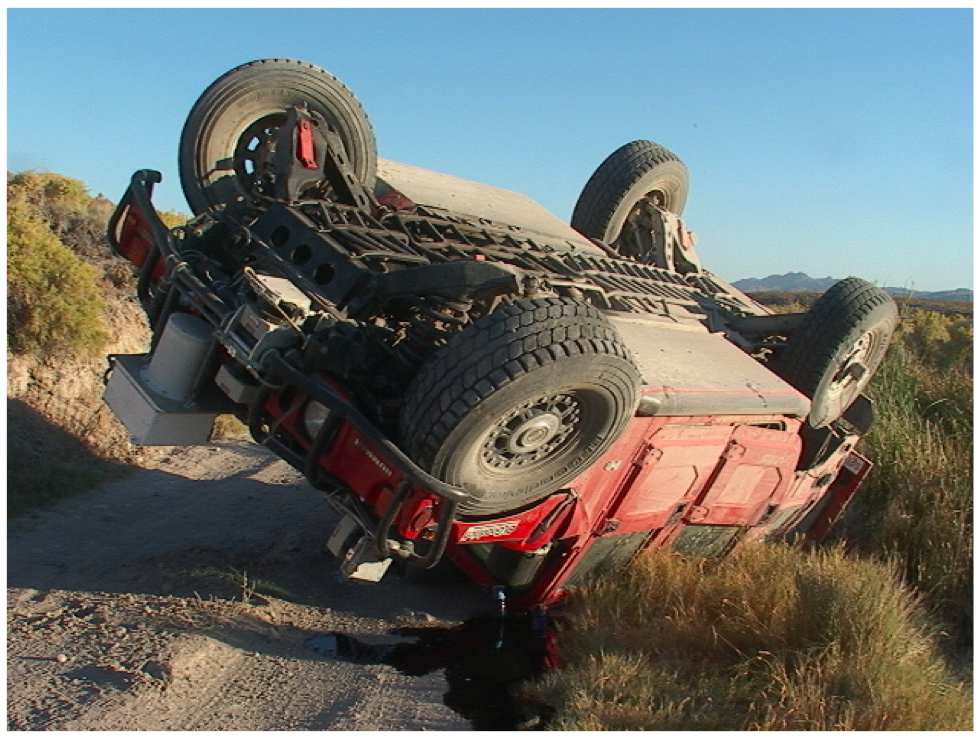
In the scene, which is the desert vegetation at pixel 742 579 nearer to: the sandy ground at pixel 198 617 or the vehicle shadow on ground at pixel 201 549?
the vehicle shadow on ground at pixel 201 549

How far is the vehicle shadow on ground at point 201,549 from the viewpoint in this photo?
→ 5297mm

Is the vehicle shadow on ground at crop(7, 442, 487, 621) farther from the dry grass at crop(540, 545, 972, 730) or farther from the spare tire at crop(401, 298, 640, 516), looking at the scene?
the spare tire at crop(401, 298, 640, 516)

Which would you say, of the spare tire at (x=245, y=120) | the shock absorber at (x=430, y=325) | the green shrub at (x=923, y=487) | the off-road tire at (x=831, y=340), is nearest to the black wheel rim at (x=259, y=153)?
the spare tire at (x=245, y=120)

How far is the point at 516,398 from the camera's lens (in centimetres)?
361

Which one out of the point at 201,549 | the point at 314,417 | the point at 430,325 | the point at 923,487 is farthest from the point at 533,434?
the point at 923,487

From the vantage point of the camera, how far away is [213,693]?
155 inches

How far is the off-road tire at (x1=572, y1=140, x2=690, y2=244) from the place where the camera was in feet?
25.5

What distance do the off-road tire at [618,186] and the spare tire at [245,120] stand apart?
2.82 metres

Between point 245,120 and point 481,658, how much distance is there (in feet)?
10.8

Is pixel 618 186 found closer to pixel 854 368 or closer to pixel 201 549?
pixel 854 368

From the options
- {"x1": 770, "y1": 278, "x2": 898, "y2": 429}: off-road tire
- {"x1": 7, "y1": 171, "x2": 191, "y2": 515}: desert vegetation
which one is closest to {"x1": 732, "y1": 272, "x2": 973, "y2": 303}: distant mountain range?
{"x1": 770, "y1": 278, "x2": 898, "y2": 429}: off-road tire

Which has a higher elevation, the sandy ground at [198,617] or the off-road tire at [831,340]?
the off-road tire at [831,340]

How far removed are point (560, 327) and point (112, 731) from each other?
2317mm

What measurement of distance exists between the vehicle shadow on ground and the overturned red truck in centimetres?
77
